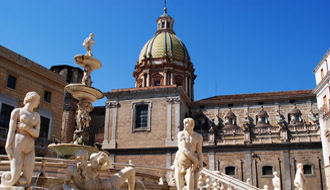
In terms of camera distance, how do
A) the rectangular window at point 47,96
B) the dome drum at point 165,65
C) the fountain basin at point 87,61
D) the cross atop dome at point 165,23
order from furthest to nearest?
the cross atop dome at point 165,23, the dome drum at point 165,65, the rectangular window at point 47,96, the fountain basin at point 87,61

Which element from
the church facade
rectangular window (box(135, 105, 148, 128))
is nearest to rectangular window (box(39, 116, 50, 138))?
the church facade

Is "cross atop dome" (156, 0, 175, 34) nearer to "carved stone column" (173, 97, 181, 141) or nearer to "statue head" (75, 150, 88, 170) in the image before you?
"carved stone column" (173, 97, 181, 141)

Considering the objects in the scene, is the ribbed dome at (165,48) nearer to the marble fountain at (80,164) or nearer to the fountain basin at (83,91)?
the fountain basin at (83,91)

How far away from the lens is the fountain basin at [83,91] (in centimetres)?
1355

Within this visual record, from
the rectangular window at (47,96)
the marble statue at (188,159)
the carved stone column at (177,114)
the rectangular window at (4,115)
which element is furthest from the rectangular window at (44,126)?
the marble statue at (188,159)

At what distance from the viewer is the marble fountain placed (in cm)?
591

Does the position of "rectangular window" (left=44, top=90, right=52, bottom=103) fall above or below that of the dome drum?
below

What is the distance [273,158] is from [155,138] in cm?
1205

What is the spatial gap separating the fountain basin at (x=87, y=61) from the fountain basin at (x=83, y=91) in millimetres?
1327

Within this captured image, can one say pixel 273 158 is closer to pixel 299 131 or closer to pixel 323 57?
pixel 299 131

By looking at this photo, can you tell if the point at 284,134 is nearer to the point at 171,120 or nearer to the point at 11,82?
the point at 171,120

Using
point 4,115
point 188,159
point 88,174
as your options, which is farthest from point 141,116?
point 88,174

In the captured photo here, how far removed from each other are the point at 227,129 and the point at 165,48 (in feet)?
50.6

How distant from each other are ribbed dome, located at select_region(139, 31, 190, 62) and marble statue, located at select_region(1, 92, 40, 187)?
38.9 metres
